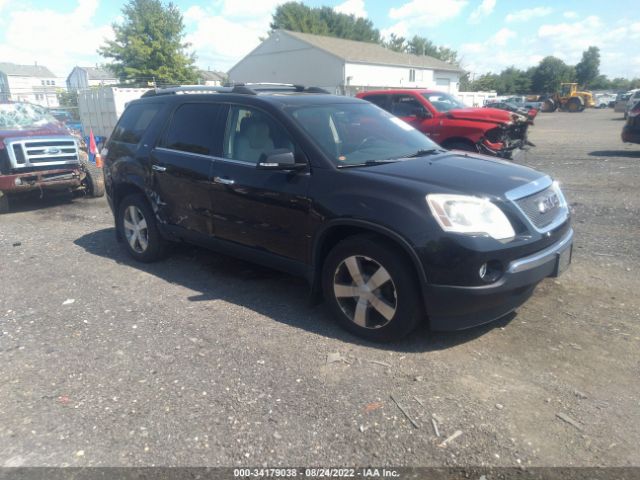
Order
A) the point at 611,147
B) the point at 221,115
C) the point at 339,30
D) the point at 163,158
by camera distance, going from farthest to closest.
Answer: the point at 339,30 → the point at 611,147 → the point at 163,158 → the point at 221,115

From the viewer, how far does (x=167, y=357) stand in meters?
3.57

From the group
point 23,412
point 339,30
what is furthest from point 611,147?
point 339,30

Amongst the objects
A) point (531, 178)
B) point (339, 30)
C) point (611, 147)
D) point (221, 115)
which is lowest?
point (611, 147)

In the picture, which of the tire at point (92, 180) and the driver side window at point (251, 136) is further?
the tire at point (92, 180)

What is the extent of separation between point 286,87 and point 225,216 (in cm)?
167

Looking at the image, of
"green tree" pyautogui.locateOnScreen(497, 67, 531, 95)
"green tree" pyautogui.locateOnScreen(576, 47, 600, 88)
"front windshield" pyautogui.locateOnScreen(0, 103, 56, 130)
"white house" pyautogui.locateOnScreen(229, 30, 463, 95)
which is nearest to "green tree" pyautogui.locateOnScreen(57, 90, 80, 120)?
"white house" pyautogui.locateOnScreen(229, 30, 463, 95)

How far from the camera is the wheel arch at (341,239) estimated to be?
328 centimetres

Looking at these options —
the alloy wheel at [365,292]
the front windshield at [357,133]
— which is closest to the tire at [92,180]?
the front windshield at [357,133]

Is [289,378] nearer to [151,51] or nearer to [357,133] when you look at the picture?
[357,133]

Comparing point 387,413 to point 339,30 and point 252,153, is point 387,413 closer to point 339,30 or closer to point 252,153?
point 252,153

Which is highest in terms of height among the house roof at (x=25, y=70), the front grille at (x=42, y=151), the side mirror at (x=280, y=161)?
the house roof at (x=25, y=70)

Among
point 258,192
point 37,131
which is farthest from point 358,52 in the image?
point 258,192

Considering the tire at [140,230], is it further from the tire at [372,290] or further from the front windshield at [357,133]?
the tire at [372,290]

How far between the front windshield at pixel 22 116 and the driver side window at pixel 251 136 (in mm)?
→ 6598
